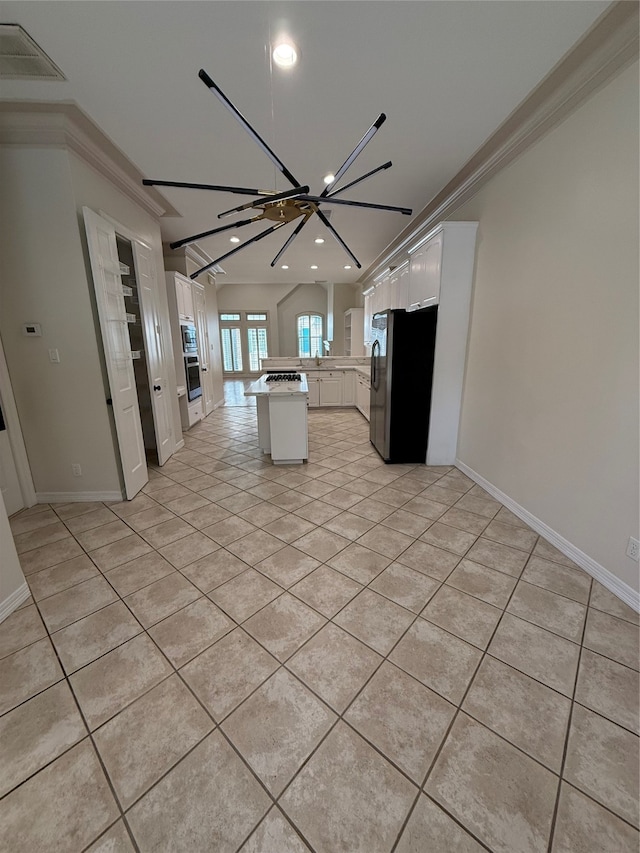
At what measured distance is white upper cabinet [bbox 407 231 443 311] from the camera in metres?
3.31

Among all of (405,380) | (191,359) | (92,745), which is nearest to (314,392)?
(191,359)

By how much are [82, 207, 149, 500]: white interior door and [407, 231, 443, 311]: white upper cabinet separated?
3019mm

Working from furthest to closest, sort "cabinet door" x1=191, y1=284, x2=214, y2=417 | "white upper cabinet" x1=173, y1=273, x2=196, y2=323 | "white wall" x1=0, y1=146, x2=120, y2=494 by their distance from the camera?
"cabinet door" x1=191, y1=284, x2=214, y2=417 < "white upper cabinet" x1=173, y1=273, x2=196, y2=323 < "white wall" x1=0, y1=146, x2=120, y2=494

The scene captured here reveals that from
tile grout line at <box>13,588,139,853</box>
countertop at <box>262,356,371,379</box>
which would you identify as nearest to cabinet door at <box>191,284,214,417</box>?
countertop at <box>262,356,371,379</box>

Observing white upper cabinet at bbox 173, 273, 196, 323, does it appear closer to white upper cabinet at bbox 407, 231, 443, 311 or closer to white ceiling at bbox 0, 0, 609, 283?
white ceiling at bbox 0, 0, 609, 283

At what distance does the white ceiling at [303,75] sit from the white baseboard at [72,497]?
9.51 feet

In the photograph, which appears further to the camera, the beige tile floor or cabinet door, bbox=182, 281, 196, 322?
cabinet door, bbox=182, 281, 196, 322

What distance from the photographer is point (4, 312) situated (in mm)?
2607

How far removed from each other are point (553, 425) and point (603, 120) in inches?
70.2

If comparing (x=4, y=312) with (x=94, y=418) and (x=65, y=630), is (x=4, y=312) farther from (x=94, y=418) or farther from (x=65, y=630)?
(x=65, y=630)

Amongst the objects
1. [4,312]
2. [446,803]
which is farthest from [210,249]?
[446,803]

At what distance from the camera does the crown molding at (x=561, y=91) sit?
5.42 feet

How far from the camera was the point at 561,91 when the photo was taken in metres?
2.02

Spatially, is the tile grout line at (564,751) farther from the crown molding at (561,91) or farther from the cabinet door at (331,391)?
the cabinet door at (331,391)
